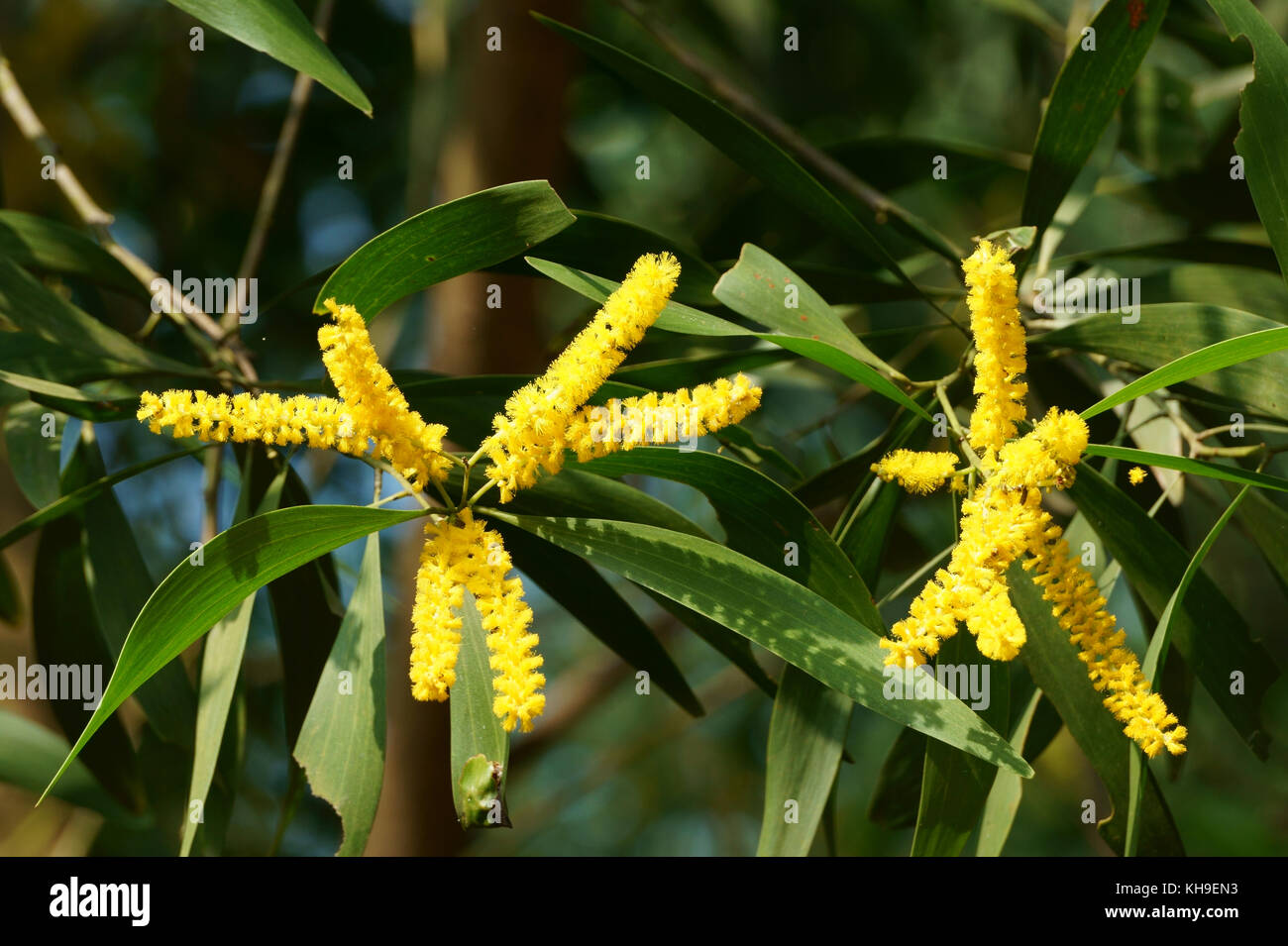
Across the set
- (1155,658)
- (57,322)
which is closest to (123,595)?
(57,322)

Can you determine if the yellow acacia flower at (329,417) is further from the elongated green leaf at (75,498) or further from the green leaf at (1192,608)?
the green leaf at (1192,608)

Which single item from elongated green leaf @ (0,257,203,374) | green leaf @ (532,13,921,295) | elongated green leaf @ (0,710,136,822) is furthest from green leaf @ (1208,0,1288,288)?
elongated green leaf @ (0,710,136,822)

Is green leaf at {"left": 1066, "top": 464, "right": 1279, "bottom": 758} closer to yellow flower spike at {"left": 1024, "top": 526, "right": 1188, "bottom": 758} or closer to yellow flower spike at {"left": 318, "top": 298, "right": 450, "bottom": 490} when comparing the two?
yellow flower spike at {"left": 1024, "top": 526, "right": 1188, "bottom": 758}

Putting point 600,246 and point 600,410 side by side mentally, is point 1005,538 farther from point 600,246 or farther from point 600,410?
point 600,246

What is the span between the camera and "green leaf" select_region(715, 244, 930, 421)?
642 mm

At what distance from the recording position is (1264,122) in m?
0.70

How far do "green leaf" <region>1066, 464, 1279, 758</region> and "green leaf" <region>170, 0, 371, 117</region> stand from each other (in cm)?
60

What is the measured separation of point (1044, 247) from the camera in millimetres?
982

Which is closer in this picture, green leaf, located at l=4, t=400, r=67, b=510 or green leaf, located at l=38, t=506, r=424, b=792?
green leaf, located at l=38, t=506, r=424, b=792

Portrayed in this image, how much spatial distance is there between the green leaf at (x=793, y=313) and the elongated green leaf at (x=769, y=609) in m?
0.14

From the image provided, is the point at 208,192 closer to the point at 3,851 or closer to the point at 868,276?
the point at 3,851

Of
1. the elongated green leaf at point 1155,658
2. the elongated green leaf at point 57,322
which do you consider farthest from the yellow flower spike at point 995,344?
the elongated green leaf at point 57,322

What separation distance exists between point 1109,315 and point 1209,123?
0.98 meters

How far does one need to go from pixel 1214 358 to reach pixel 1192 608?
0.28 meters
